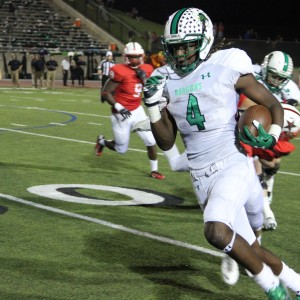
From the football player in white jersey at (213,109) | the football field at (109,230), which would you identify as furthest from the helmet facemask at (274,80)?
the football player in white jersey at (213,109)

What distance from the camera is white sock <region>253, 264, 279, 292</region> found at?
147 inches

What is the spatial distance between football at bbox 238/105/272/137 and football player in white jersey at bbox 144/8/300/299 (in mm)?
50

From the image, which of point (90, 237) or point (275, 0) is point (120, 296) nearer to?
point (90, 237)

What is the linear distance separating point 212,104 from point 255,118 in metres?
0.28

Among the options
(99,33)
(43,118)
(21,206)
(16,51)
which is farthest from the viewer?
(99,33)

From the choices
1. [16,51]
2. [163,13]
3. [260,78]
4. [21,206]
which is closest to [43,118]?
[21,206]

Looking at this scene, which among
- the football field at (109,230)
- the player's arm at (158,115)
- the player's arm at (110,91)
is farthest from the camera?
the player's arm at (110,91)

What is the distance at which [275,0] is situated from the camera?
147ft

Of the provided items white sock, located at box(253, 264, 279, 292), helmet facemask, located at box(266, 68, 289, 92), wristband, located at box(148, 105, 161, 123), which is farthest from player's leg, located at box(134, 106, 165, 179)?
white sock, located at box(253, 264, 279, 292)

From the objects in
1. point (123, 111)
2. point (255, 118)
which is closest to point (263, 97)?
point (255, 118)

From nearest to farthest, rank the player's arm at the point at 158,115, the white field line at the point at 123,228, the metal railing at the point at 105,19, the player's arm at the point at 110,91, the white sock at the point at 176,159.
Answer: the player's arm at the point at 158,115, the white sock at the point at 176,159, the white field line at the point at 123,228, the player's arm at the point at 110,91, the metal railing at the point at 105,19

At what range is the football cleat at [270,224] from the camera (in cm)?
612

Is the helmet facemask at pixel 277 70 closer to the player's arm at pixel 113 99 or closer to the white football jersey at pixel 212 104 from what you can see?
the white football jersey at pixel 212 104

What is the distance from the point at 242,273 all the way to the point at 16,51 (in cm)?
3092
